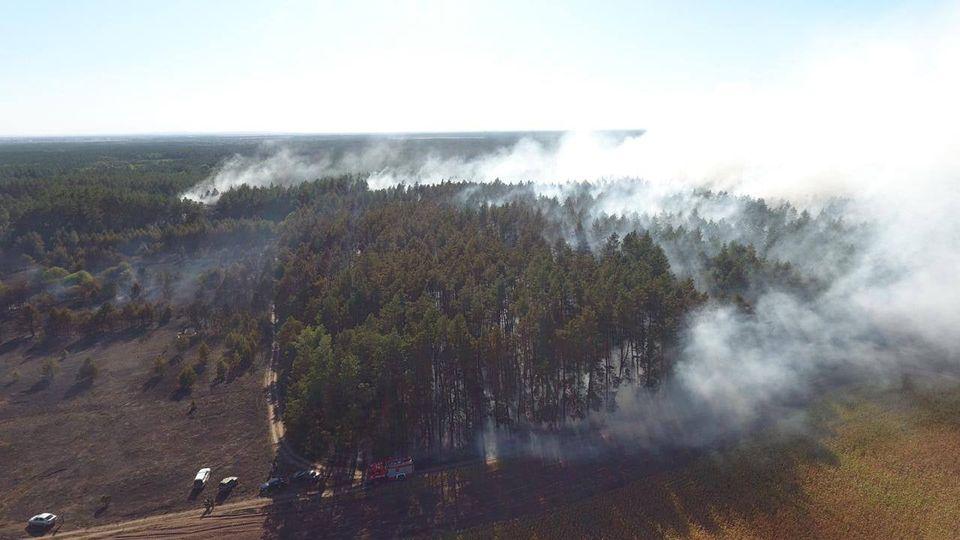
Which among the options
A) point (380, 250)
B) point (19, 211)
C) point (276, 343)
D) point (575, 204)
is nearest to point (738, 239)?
point (575, 204)

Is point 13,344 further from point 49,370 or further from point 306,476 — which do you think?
point 306,476

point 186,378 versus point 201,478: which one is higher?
point 186,378

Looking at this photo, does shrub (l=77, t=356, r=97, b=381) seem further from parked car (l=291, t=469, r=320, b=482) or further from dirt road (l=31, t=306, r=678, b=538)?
parked car (l=291, t=469, r=320, b=482)

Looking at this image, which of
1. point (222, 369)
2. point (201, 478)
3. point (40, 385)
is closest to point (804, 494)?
point (201, 478)

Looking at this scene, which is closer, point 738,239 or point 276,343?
point 276,343

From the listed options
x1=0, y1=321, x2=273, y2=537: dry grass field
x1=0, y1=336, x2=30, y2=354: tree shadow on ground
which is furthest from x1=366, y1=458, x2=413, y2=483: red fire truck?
x1=0, y1=336, x2=30, y2=354: tree shadow on ground

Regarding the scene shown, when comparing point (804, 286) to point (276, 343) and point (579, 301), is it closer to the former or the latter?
point (579, 301)
